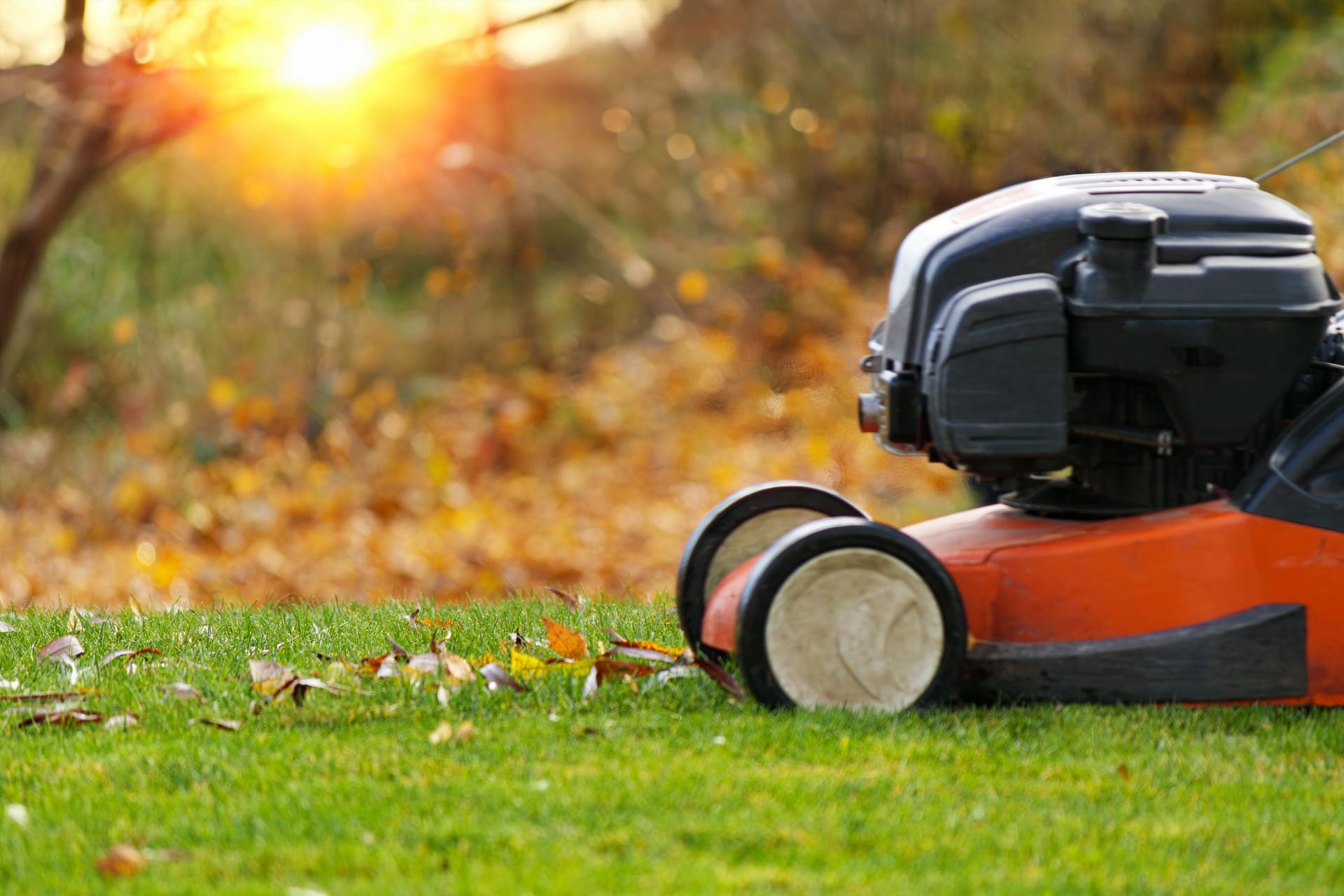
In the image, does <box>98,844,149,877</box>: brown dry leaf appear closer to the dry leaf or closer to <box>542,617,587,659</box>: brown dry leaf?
the dry leaf

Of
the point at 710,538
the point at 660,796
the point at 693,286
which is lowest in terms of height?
the point at 660,796

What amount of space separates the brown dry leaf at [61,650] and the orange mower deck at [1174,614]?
164cm

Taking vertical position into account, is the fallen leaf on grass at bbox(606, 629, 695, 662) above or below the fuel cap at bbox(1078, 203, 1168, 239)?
below

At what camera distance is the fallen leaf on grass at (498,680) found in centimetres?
344

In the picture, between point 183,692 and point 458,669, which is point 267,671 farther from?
point 458,669

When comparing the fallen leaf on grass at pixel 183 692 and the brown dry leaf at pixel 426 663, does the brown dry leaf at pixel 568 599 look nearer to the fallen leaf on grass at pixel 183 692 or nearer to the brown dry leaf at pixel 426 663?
the brown dry leaf at pixel 426 663

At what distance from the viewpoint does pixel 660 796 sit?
271 cm

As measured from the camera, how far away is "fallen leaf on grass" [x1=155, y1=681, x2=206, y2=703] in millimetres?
3375

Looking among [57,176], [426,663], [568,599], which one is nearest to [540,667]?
[426,663]

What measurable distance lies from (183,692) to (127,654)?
0.51m

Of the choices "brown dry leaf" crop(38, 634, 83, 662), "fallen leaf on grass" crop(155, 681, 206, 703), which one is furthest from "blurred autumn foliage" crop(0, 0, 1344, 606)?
"fallen leaf on grass" crop(155, 681, 206, 703)

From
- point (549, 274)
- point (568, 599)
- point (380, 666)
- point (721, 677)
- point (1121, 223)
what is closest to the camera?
point (1121, 223)

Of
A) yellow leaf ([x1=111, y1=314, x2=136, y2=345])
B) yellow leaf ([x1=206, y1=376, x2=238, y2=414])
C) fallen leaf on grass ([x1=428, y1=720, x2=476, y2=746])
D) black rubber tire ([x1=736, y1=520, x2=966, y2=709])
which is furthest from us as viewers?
yellow leaf ([x1=111, y1=314, x2=136, y2=345])

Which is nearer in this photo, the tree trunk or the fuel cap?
the fuel cap
